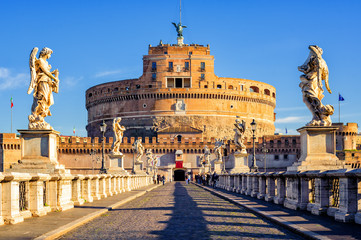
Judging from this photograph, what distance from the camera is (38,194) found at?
10.3 meters

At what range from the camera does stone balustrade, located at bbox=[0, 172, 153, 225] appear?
28.9 ft

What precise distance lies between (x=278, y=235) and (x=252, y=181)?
1135 cm

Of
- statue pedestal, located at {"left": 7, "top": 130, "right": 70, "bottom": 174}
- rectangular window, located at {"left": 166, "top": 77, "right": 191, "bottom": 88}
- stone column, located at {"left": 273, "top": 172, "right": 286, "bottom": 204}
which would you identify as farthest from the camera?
rectangular window, located at {"left": 166, "top": 77, "right": 191, "bottom": 88}

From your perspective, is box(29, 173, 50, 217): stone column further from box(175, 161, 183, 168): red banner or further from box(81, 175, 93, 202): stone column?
box(175, 161, 183, 168): red banner

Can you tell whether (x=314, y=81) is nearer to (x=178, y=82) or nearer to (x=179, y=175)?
(x=179, y=175)

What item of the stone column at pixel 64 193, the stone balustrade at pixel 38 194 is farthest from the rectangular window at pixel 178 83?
the stone column at pixel 64 193

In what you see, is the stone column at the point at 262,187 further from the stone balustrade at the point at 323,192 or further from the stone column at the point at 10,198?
the stone column at the point at 10,198

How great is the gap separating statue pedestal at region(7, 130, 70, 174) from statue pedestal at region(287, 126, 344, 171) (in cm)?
585

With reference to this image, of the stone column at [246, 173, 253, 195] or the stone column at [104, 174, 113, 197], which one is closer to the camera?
the stone column at [104, 174, 113, 197]

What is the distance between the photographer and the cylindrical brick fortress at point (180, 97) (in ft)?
327

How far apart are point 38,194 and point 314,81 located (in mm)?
7263

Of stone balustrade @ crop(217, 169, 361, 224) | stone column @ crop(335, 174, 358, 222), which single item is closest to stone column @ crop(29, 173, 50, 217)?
stone balustrade @ crop(217, 169, 361, 224)

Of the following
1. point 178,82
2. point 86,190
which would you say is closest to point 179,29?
point 178,82

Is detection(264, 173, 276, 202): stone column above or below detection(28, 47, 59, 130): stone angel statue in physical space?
below
